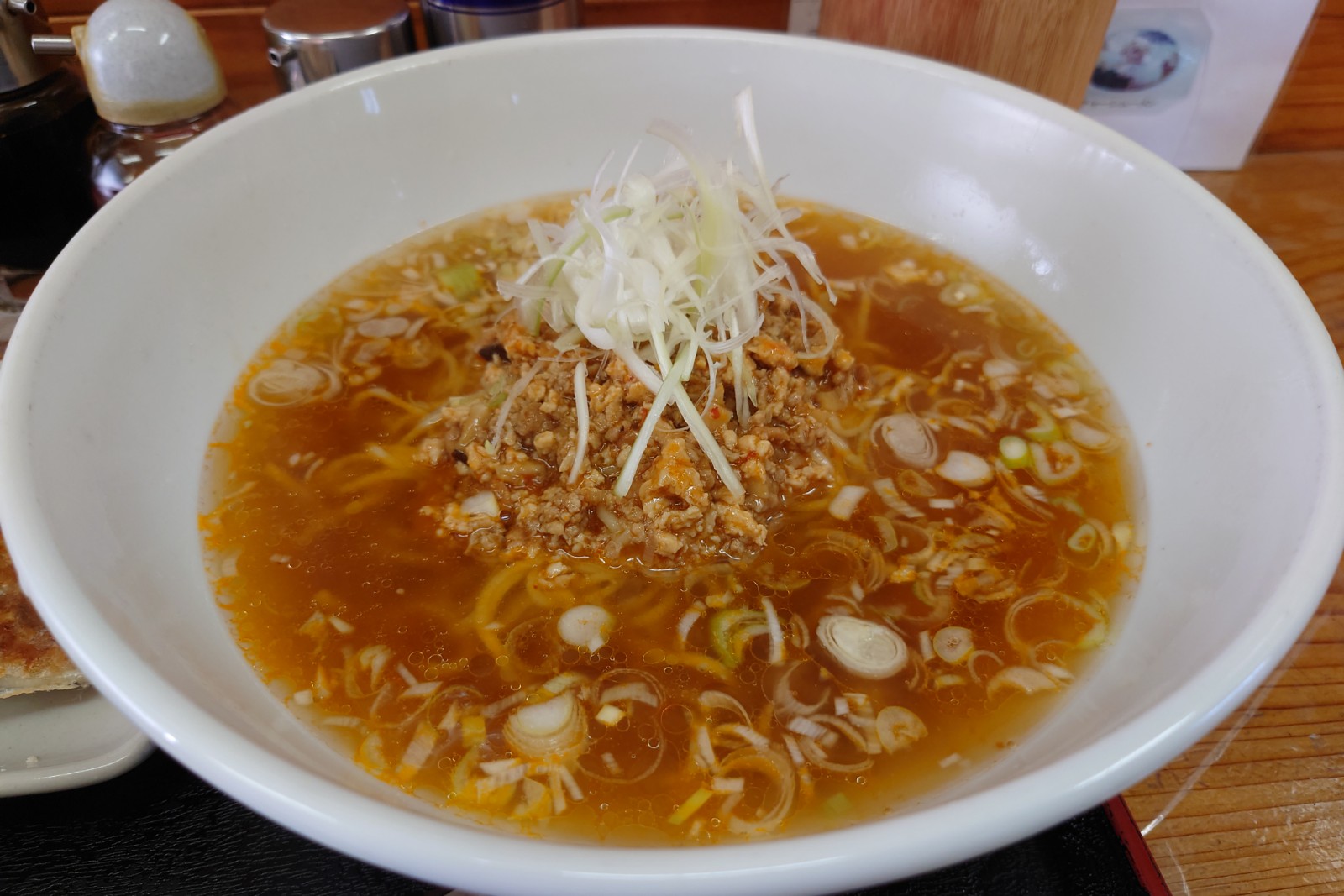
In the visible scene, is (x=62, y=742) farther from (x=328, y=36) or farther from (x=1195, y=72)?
(x=1195, y=72)

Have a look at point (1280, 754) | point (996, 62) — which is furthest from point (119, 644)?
point (996, 62)

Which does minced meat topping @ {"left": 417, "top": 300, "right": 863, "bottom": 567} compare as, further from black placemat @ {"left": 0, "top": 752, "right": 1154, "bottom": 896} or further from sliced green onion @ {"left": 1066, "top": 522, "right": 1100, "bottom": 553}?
black placemat @ {"left": 0, "top": 752, "right": 1154, "bottom": 896}

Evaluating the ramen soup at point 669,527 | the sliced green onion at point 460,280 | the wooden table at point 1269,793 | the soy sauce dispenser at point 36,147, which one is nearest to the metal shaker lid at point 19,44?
the soy sauce dispenser at point 36,147

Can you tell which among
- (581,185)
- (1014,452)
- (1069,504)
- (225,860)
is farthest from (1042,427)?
(225,860)

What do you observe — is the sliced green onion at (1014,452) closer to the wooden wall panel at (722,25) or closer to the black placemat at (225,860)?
the black placemat at (225,860)

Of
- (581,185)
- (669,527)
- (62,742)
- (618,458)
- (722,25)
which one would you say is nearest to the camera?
(62,742)
